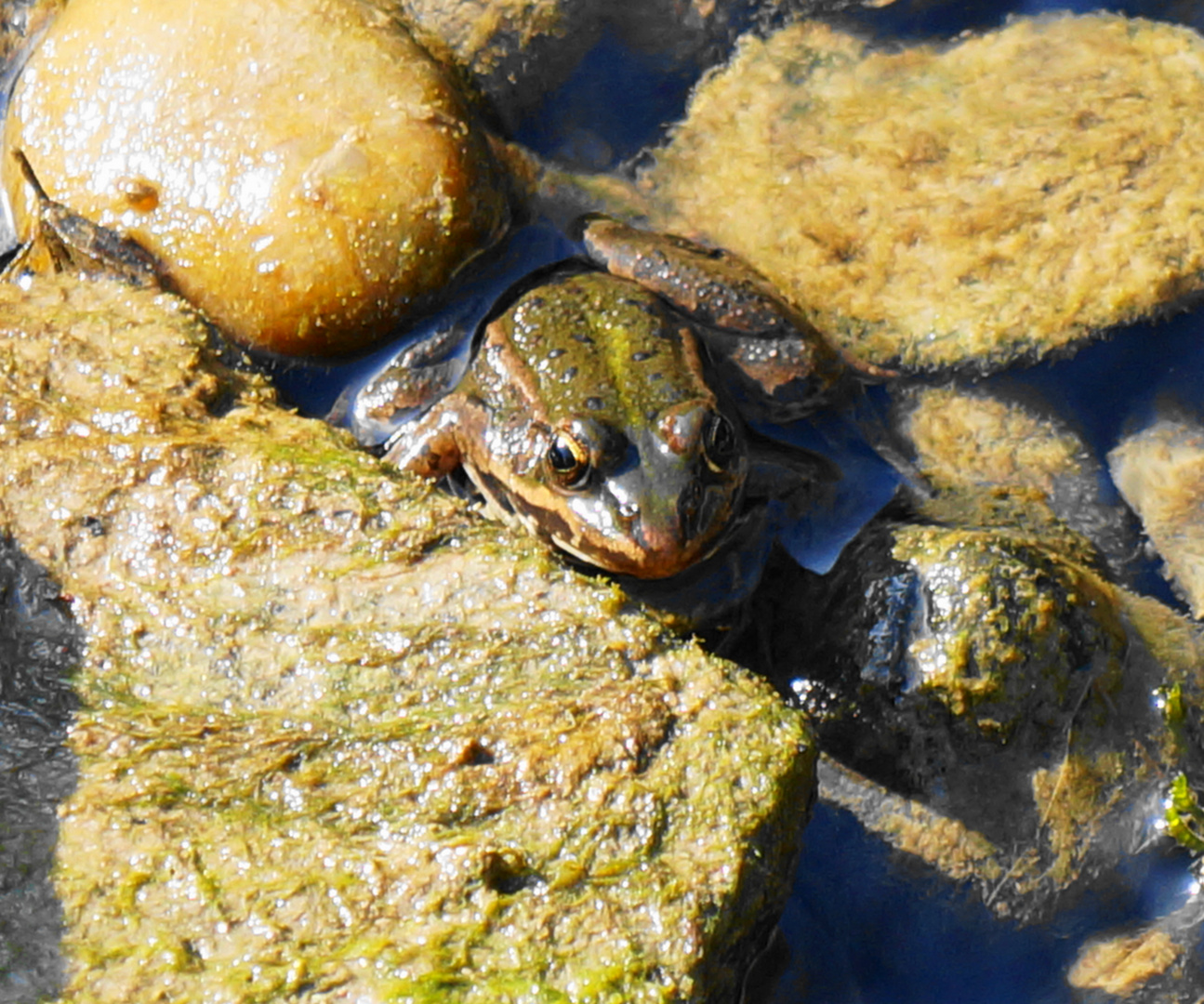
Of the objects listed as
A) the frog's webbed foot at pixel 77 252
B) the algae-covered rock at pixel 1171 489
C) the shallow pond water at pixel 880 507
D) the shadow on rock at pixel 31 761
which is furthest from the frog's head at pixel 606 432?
the algae-covered rock at pixel 1171 489

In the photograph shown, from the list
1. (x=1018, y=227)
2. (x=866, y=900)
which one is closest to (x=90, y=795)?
(x=866, y=900)

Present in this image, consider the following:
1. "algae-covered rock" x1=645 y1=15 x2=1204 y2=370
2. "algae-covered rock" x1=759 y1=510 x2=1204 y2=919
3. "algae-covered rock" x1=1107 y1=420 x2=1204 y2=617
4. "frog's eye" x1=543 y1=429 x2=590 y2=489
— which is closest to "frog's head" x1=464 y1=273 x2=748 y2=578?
"frog's eye" x1=543 y1=429 x2=590 y2=489

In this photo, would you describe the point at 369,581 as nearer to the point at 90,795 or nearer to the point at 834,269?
the point at 90,795

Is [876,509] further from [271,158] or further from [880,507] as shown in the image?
[271,158]

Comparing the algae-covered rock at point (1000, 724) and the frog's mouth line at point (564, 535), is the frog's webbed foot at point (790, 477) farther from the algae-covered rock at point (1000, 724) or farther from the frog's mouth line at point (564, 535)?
the algae-covered rock at point (1000, 724)

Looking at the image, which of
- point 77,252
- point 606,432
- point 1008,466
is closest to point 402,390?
point 606,432

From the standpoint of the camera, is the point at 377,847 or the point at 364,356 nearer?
the point at 377,847

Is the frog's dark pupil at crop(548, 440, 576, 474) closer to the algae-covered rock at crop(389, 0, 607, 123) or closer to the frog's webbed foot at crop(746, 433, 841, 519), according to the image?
the frog's webbed foot at crop(746, 433, 841, 519)
